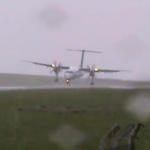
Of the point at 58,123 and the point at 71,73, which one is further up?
the point at 58,123

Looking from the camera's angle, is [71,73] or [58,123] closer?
[58,123]

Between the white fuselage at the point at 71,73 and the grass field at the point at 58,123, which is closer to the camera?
the grass field at the point at 58,123

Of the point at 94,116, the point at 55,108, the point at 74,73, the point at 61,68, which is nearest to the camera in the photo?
the point at 94,116

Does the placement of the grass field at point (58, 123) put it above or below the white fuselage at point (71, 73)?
above

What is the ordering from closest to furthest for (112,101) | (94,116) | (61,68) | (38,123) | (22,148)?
(22,148), (38,123), (94,116), (112,101), (61,68)

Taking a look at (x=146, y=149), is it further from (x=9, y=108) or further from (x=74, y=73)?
(x=74, y=73)

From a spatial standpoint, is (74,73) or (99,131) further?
(74,73)

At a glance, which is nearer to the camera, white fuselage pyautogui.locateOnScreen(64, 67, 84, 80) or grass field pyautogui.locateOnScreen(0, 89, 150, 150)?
grass field pyautogui.locateOnScreen(0, 89, 150, 150)

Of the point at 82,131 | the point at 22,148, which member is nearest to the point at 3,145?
the point at 22,148

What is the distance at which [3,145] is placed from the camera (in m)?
19.2

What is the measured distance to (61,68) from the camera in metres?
89.8

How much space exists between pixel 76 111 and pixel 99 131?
6.64 meters

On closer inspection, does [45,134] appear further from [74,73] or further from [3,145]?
[74,73]

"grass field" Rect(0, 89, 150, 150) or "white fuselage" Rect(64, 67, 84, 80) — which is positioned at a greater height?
"grass field" Rect(0, 89, 150, 150)
